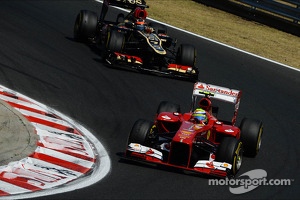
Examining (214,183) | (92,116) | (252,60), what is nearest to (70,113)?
(92,116)

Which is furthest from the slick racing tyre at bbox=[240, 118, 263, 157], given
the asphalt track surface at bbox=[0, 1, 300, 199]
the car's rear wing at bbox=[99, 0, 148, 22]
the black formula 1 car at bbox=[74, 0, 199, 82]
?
the car's rear wing at bbox=[99, 0, 148, 22]

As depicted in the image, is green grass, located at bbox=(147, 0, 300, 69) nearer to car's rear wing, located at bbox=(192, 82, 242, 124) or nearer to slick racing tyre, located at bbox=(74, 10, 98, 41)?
slick racing tyre, located at bbox=(74, 10, 98, 41)

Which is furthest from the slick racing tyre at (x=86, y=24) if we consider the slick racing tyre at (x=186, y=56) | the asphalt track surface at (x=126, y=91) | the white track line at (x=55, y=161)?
the white track line at (x=55, y=161)

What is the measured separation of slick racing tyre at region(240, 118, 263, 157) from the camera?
48.2 feet

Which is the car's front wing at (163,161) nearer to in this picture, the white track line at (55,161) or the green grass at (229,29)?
the white track line at (55,161)

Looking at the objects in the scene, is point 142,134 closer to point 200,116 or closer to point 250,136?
point 200,116

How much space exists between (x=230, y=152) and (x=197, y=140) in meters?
0.64

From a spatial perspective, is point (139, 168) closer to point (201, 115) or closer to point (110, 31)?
point (201, 115)

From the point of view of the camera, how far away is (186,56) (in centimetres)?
2100

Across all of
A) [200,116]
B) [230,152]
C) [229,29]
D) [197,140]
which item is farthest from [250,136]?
[229,29]

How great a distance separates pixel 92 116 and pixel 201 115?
3.07 meters

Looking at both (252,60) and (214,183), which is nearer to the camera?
(214,183)

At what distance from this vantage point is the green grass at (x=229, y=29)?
25.7m

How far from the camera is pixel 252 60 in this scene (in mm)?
24172
